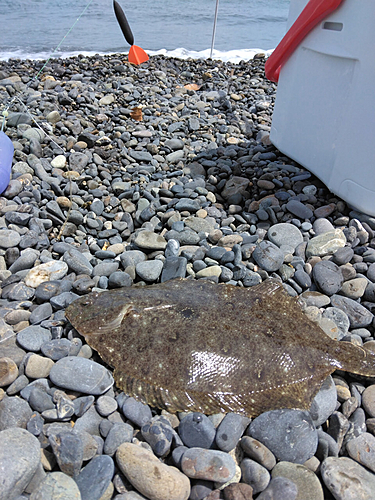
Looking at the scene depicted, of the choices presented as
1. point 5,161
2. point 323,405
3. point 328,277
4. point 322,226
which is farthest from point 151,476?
point 5,161

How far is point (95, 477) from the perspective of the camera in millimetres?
1871

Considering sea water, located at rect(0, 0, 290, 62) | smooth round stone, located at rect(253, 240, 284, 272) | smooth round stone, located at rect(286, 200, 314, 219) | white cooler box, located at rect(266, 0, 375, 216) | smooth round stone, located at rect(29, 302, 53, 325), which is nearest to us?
smooth round stone, located at rect(29, 302, 53, 325)

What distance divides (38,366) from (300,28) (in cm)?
418

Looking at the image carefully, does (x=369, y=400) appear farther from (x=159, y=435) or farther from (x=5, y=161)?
(x=5, y=161)

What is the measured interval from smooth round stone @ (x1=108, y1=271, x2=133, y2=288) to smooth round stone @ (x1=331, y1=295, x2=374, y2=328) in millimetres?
1701

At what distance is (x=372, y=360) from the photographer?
2.41 m

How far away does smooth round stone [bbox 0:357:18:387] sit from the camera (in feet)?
7.44

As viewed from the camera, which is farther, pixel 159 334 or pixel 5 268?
pixel 5 268

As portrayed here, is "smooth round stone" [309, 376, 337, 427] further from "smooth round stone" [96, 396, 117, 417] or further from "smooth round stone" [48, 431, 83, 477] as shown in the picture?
"smooth round stone" [48, 431, 83, 477]

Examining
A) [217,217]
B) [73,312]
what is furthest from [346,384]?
[217,217]

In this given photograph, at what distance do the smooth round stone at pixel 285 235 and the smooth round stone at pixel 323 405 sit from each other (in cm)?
162

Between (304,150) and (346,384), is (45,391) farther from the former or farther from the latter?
(304,150)

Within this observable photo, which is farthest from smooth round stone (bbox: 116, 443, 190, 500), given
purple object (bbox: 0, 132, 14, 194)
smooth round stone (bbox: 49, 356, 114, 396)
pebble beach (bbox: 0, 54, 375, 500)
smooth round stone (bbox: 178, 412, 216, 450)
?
purple object (bbox: 0, 132, 14, 194)

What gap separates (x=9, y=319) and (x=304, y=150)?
374 centimetres
